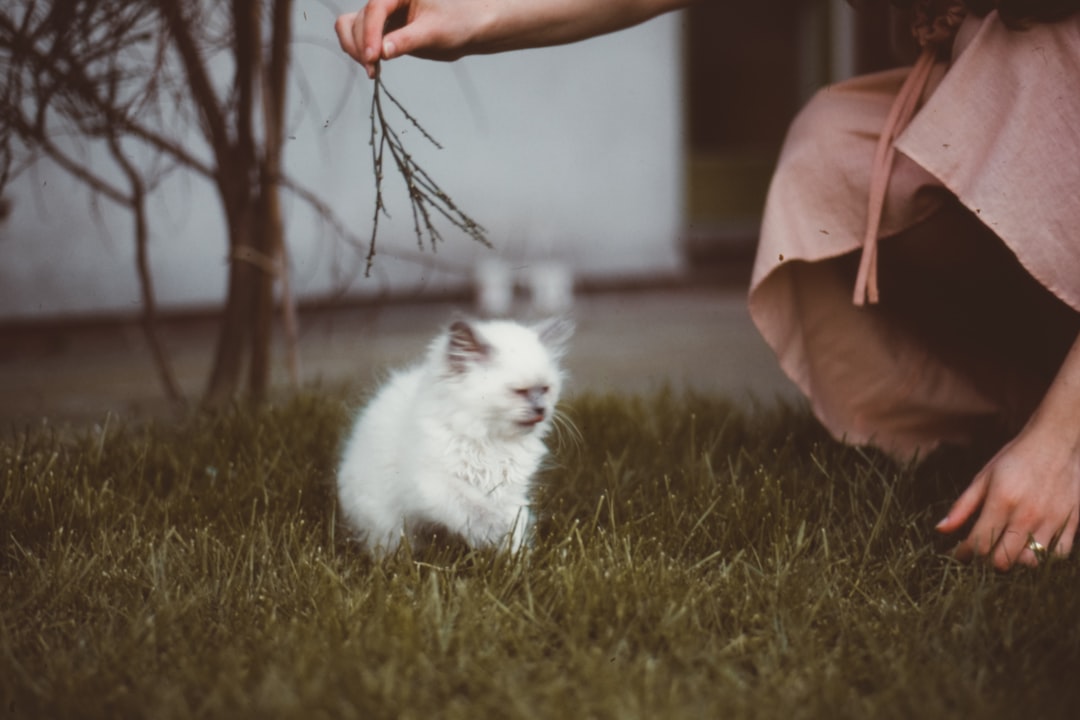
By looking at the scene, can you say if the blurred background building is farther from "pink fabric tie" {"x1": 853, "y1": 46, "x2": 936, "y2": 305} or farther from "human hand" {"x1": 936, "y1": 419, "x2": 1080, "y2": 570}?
"human hand" {"x1": 936, "y1": 419, "x2": 1080, "y2": 570}

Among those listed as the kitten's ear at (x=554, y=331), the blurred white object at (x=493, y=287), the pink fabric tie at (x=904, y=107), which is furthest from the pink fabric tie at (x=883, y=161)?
A: the blurred white object at (x=493, y=287)

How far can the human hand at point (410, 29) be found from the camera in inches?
59.6

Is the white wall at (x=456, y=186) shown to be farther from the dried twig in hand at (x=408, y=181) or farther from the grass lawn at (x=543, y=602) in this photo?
the dried twig in hand at (x=408, y=181)

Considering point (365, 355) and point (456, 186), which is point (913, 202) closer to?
point (365, 355)

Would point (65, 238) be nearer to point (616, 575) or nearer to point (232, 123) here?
point (232, 123)

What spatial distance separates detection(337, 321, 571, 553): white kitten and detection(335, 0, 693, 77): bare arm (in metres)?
0.44

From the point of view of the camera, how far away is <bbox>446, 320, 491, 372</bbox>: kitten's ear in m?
1.67

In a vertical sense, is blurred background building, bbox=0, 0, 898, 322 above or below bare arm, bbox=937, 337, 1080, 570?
above

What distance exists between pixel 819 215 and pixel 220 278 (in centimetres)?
357

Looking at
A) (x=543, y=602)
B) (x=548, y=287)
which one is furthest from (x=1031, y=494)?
(x=548, y=287)

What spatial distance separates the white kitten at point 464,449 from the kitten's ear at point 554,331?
0.15 ft

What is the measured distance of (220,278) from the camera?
4.91 m

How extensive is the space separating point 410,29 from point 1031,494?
1.15m

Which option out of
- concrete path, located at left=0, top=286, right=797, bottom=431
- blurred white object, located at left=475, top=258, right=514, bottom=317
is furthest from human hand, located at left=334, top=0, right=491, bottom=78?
blurred white object, located at left=475, top=258, right=514, bottom=317
